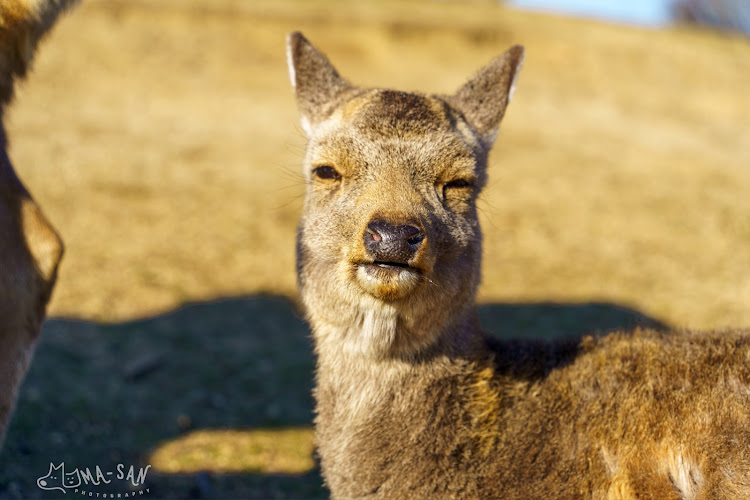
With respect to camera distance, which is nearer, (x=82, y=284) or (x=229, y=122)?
(x=82, y=284)


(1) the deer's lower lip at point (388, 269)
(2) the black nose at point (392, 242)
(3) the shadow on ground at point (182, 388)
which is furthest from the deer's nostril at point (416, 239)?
(3) the shadow on ground at point (182, 388)

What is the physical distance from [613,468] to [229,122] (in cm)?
1481

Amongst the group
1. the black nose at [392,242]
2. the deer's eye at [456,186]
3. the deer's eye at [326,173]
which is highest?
the black nose at [392,242]

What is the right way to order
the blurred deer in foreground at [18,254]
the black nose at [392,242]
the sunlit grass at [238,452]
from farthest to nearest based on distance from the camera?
the sunlit grass at [238,452], the blurred deer in foreground at [18,254], the black nose at [392,242]

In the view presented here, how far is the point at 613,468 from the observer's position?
4.41 metres

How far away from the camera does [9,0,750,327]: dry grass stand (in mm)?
11453

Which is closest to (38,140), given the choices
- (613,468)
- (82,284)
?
(82,284)

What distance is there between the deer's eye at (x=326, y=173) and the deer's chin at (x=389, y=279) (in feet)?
2.76

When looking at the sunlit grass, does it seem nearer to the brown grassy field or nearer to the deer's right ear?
the brown grassy field

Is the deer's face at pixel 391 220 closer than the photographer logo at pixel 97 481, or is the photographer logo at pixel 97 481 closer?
the deer's face at pixel 391 220

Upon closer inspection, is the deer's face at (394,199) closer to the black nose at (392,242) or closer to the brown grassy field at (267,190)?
the black nose at (392,242)

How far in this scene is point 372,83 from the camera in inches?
810

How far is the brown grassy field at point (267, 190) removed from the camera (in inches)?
334

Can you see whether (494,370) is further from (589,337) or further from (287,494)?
(287,494)
